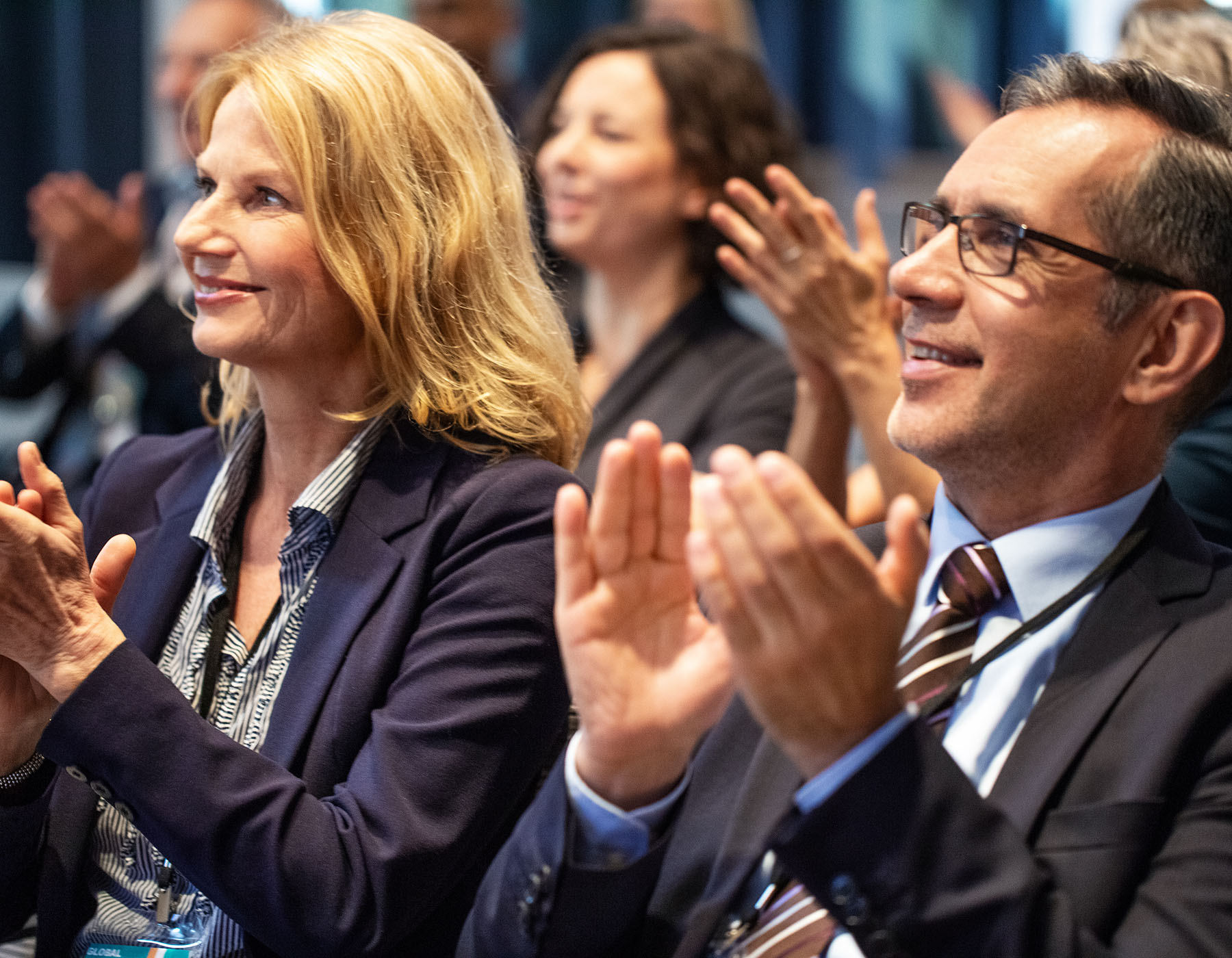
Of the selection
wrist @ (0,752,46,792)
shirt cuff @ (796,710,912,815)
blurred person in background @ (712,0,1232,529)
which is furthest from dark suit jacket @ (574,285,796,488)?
shirt cuff @ (796,710,912,815)

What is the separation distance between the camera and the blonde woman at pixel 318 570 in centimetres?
127

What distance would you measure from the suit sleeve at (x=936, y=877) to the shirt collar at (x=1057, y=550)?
12.3 inches

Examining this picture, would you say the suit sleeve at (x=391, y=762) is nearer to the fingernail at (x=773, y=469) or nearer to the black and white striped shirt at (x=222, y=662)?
the black and white striped shirt at (x=222, y=662)

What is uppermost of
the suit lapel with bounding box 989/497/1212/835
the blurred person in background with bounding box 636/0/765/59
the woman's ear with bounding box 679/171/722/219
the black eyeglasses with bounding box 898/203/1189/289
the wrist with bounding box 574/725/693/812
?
the blurred person in background with bounding box 636/0/765/59

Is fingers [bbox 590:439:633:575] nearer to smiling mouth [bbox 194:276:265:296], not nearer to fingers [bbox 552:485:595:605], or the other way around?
fingers [bbox 552:485:595:605]

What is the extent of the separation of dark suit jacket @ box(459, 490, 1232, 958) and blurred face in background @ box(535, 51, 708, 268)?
65.7 inches

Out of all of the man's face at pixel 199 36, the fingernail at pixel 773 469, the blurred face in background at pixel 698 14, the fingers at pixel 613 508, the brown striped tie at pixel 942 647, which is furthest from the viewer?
the blurred face in background at pixel 698 14

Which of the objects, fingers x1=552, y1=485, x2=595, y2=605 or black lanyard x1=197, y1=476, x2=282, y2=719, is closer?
fingers x1=552, y1=485, x2=595, y2=605

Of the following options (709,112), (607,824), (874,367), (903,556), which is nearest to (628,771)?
(607,824)

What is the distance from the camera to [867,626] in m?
0.99

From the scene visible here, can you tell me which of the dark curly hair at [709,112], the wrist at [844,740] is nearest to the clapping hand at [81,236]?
the dark curly hair at [709,112]

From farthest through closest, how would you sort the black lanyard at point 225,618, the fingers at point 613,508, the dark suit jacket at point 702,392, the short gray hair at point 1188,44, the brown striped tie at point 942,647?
the dark suit jacket at point 702,392, the short gray hair at point 1188,44, the black lanyard at point 225,618, the brown striped tie at point 942,647, the fingers at point 613,508

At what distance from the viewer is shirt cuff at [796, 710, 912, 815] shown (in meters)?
1.02

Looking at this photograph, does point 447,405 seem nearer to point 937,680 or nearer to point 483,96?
point 483,96
